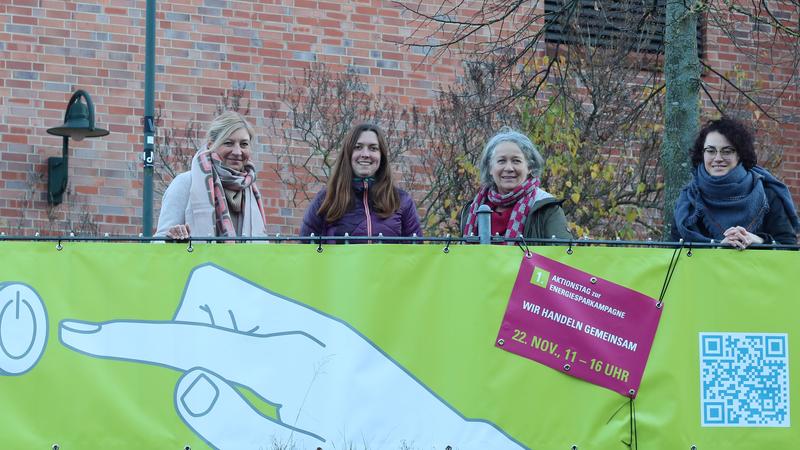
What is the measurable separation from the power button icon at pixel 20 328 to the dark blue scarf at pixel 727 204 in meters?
3.21

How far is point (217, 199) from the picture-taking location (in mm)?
6676

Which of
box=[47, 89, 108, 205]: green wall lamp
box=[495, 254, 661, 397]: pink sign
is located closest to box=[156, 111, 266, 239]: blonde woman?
box=[495, 254, 661, 397]: pink sign

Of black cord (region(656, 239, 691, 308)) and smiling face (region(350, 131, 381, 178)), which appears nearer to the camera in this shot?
black cord (region(656, 239, 691, 308))

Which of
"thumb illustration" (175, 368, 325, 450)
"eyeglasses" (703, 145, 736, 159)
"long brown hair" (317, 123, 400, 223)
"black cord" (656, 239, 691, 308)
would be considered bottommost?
"thumb illustration" (175, 368, 325, 450)

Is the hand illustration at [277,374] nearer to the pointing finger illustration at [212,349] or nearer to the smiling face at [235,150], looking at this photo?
the pointing finger illustration at [212,349]

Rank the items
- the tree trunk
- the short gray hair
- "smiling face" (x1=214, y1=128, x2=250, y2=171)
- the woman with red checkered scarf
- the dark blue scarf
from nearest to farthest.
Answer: the dark blue scarf
the woman with red checkered scarf
"smiling face" (x1=214, y1=128, x2=250, y2=171)
the short gray hair
the tree trunk

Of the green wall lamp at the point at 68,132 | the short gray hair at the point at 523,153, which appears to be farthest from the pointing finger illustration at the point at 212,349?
the green wall lamp at the point at 68,132

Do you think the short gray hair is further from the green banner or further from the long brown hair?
the green banner

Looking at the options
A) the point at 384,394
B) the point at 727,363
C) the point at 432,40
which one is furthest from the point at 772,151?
the point at 384,394

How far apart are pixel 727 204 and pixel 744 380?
1.01 m

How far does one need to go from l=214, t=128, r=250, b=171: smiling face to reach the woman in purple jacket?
47 centimetres

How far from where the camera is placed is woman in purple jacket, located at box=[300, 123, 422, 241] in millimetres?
6746

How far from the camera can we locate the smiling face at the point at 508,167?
681 cm

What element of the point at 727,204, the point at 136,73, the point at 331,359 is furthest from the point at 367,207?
the point at 136,73
